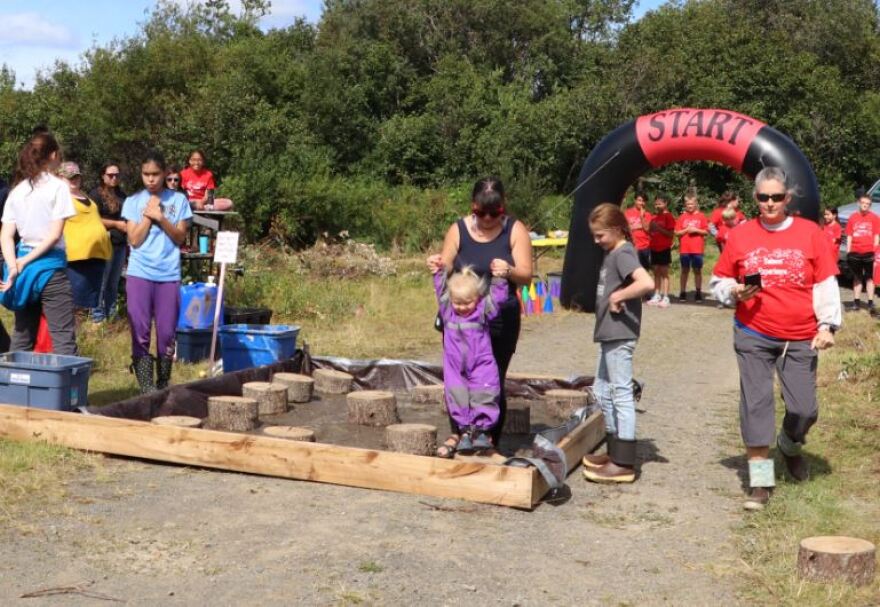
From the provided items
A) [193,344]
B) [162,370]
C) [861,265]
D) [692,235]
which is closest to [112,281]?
[193,344]

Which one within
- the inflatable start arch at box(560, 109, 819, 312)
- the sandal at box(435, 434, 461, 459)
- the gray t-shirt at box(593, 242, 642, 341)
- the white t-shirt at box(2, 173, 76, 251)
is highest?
the inflatable start arch at box(560, 109, 819, 312)

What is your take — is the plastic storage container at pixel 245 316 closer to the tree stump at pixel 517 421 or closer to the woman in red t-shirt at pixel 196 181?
the woman in red t-shirt at pixel 196 181

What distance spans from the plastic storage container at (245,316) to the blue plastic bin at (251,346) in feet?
3.55

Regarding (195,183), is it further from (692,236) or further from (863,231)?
(863,231)

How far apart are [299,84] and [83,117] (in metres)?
7.67

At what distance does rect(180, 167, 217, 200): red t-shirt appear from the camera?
13.5 m

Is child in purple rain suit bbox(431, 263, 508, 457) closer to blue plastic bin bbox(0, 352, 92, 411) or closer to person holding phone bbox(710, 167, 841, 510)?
person holding phone bbox(710, 167, 841, 510)

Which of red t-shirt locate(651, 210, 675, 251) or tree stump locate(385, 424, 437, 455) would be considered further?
red t-shirt locate(651, 210, 675, 251)

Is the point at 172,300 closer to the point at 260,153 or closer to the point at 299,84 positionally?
the point at 260,153

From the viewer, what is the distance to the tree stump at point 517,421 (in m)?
7.67

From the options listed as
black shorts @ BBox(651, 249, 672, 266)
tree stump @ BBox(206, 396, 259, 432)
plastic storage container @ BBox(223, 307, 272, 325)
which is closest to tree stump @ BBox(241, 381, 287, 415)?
tree stump @ BBox(206, 396, 259, 432)

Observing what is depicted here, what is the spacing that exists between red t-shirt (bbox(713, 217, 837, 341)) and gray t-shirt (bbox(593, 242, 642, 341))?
65 centimetres

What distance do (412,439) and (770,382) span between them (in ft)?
6.77

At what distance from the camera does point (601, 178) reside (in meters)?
15.1
